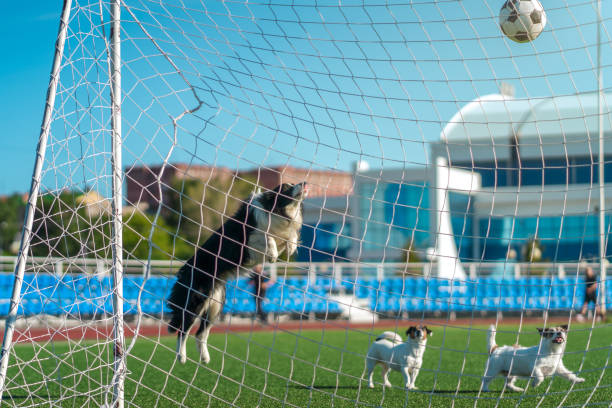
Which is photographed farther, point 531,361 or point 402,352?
point 402,352

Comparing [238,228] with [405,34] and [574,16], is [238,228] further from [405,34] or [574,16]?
[574,16]

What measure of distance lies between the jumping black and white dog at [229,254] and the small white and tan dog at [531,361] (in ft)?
6.18

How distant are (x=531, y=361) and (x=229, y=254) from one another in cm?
261

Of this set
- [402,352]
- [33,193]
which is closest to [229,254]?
[33,193]

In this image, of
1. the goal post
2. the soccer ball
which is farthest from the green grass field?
the soccer ball

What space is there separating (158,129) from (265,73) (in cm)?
104

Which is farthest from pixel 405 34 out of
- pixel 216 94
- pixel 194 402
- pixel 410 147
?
pixel 194 402

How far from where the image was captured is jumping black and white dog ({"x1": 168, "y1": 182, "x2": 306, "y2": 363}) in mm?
5520

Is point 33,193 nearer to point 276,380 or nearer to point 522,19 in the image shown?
point 522,19

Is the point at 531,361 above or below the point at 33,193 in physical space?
below

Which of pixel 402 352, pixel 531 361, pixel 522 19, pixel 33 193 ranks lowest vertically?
pixel 402 352

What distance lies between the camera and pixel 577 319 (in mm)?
17656

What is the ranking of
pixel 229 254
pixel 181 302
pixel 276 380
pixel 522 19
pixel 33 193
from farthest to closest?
1. pixel 276 380
2. pixel 181 302
3. pixel 229 254
4. pixel 522 19
5. pixel 33 193

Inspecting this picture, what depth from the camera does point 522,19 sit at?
4918mm
